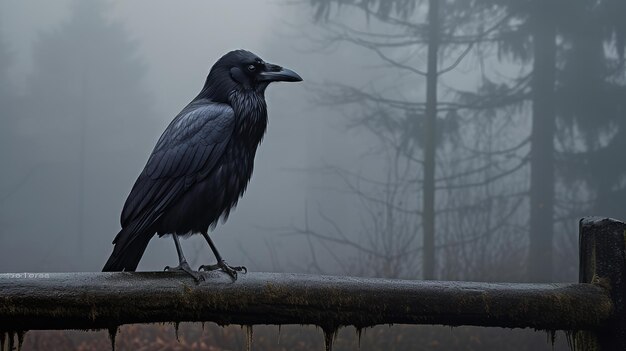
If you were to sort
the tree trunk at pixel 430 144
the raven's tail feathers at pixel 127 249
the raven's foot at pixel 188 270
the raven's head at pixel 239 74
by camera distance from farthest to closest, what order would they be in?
the tree trunk at pixel 430 144 → the raven's head at pixel 239 74 → the raven's tail feathers at pixel 127 249 → the raven's foot at pixel 188 270

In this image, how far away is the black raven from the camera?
1.42m

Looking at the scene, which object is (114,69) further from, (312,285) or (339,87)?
(312,285)

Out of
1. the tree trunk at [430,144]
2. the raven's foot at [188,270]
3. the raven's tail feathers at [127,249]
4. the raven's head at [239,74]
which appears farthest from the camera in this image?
the tree trunk at [430,144]

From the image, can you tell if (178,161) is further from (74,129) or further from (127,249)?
(74,129)

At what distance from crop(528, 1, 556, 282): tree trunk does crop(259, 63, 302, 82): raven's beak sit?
163 inches

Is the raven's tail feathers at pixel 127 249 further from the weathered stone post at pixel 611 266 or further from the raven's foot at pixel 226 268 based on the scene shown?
the weathered stone post at pixel 611 266

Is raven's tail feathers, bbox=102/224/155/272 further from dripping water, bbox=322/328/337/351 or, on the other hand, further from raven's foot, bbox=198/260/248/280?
dripping water, bbox=322/328/337/351

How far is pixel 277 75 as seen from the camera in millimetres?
1488

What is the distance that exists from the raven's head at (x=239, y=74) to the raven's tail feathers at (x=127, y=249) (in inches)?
14.6

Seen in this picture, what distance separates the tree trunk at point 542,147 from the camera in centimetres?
518

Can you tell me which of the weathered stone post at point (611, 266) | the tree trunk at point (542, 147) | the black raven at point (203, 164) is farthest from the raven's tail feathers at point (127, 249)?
the tree trunk at point (542, 147)

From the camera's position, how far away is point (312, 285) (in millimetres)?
1275

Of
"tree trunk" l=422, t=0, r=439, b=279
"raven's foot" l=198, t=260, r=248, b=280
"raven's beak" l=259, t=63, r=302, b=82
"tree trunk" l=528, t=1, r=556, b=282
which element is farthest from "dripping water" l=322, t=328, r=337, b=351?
"tree trunk" l=528, t=1, r=556, b=282

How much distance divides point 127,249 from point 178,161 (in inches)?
9.1
